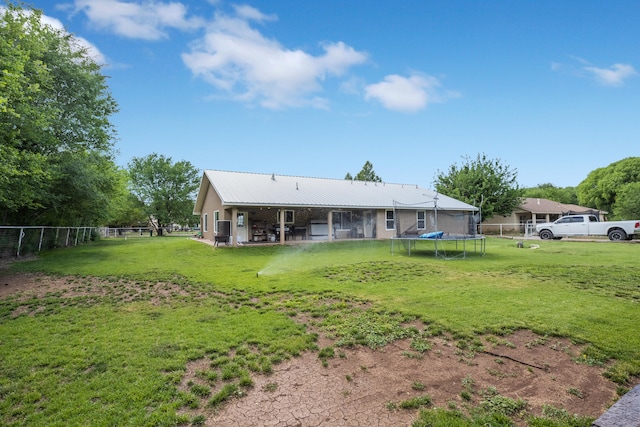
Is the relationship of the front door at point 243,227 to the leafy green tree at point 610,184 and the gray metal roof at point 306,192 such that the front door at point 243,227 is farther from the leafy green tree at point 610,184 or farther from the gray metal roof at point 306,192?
the leafy green tree at point 610,184

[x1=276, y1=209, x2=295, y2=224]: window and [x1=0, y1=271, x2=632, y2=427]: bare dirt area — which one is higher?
[x1=276, y1=209, x2=295, y2=224]: window

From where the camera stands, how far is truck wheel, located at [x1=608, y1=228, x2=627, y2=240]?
18547mm

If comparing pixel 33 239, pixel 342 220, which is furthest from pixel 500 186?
pixel 33 239

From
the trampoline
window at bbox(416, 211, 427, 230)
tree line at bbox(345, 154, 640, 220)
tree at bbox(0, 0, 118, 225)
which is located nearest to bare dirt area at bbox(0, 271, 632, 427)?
the trampoline

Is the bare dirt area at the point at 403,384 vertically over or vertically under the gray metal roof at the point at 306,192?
under

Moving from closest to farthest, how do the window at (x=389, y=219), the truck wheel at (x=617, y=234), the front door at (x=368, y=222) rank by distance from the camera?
1. the truck wheel at (x=617, y=234)
2. the front door at (x=368, y=222)
3. the window at (x=389, y=219)

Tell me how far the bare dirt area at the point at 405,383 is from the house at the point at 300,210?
507 inches

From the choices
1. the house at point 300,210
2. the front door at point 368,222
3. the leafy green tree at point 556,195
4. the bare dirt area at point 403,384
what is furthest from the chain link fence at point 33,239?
the leafy green tree at point 556,195

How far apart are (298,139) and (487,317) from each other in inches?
994

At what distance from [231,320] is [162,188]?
136 ft

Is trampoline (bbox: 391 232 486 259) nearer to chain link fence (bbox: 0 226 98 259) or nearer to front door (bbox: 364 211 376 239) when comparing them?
front door (bbox: 364 211 376 239)

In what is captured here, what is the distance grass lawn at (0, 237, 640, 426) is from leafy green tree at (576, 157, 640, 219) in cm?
4278

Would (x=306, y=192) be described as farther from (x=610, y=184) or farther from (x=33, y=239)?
(x=610, y=184)

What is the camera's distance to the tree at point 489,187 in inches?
1171
